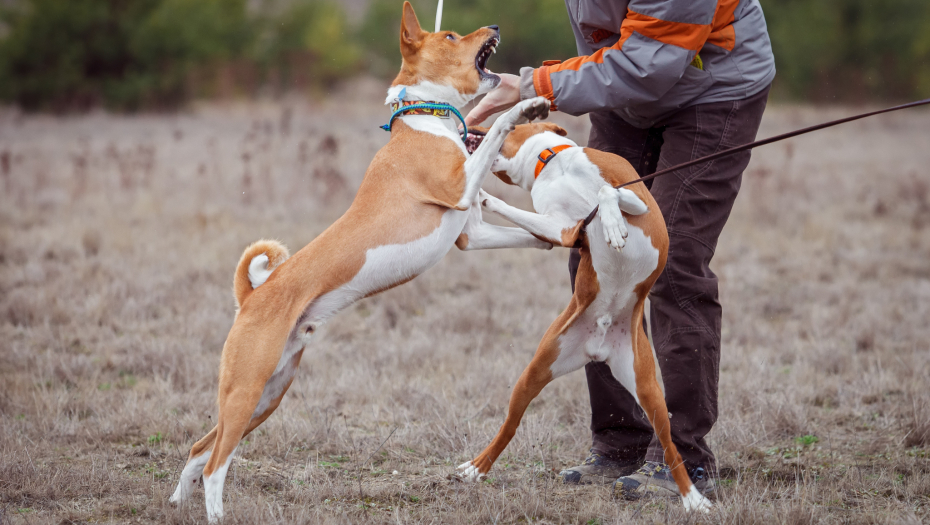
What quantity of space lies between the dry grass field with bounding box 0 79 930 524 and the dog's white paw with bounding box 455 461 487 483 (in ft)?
0.30

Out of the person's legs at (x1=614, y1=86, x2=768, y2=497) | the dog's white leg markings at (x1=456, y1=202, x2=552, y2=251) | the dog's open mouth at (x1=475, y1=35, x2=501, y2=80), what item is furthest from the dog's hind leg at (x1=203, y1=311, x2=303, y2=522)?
the person's legs at (x1=614, y1=86, x2=768, y2=497)

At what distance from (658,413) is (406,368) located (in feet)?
7.51

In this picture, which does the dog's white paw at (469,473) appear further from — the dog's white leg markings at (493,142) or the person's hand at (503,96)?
the person's hand at (503,96)

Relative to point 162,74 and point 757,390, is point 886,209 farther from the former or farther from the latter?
point 162,74

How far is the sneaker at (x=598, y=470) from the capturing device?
11.3 ft

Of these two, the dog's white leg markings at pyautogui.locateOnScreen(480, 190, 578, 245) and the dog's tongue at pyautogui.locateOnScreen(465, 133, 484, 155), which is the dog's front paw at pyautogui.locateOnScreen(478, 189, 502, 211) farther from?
the dog's tongue at pyautogui.locateOnScreen(465, 133, 484, 155)

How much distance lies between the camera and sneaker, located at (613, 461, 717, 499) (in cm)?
319

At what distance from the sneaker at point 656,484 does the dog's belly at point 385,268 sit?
124cm

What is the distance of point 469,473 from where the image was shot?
335 centimetres

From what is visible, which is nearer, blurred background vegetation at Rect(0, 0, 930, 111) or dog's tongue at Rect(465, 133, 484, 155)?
dog's tongue at Rect(465, 133, 484, 155)

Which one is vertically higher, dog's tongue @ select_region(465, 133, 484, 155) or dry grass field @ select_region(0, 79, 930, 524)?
dog's tongue @ select_region(465, 133, 484, 155)

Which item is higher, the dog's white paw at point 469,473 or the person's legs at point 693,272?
the person's legs at point 693,272

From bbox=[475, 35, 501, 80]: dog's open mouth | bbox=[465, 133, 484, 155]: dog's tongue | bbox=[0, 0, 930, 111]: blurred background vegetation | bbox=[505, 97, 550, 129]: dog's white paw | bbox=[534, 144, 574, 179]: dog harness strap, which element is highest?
bbox=[475, 35, 501, 80]: dog's open mouth

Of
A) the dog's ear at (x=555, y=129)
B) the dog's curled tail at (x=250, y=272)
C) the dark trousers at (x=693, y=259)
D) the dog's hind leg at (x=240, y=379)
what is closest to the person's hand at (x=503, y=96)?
the dog's ear at (x=555, y=129)
